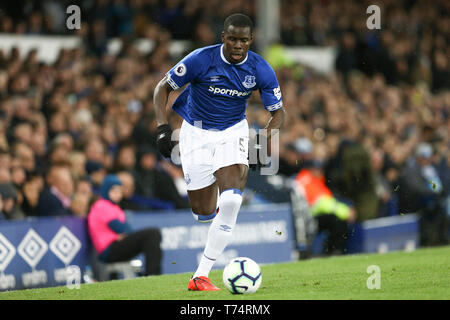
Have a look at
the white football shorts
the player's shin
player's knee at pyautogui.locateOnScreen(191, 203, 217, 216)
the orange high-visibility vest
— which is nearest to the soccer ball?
the player's shin

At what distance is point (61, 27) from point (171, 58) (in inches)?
88.3

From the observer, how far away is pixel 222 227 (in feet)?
26.7

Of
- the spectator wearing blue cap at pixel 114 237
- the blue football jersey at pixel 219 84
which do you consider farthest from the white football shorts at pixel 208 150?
the spectator wearing blue cap at pixel 114 237

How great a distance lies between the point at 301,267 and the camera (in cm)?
1088

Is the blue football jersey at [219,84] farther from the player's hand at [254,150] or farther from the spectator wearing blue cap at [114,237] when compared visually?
the spectator wearing blue cap at [114,237]

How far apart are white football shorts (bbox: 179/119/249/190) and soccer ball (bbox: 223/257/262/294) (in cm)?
108

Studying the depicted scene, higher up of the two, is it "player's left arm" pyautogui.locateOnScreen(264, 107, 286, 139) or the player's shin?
"player's left arm" pyautogui.locateOnScreen(264, 107, 286, 139)

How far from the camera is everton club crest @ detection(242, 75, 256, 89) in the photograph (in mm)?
8430

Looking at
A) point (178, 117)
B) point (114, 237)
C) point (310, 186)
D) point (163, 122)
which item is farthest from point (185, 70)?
point (310, 186)

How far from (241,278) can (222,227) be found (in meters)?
0.64

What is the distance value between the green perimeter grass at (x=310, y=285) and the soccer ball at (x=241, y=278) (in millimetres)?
95

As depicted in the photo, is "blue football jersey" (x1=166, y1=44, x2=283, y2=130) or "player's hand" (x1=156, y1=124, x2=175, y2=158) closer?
"player's hand" (x1=156, y1=124, x2=175, y2=158)

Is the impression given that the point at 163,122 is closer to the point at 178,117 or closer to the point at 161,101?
the point at 161,101

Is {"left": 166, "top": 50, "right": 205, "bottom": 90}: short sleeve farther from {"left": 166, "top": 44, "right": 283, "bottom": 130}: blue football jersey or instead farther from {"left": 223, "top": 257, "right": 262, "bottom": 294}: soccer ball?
{"left": 223, "top": 257, "right": 262, "bottom": 294}: soccer ball
